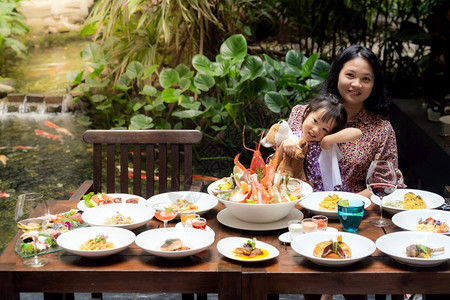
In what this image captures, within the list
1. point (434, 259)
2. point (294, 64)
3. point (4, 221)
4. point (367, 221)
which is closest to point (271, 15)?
point (294, 64)

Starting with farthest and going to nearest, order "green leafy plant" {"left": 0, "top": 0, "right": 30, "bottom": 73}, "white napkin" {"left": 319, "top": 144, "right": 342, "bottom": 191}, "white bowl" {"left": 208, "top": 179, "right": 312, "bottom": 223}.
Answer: "green leafy plant" {"left": 0, "top": 0, "right": 30, "bottom": 73} → "white napkin" {"left": 319, "top": 144, "right": 342, "bottom": 191} → "white bowl" {"left": 208, "top": 179, "right": 312, "bottom": 223}

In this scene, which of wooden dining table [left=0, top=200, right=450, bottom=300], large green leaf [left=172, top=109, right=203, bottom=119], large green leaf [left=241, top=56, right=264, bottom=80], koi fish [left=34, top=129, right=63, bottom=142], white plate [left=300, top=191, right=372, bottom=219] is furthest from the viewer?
koi fish [left=34, top=129, right=63, bottom=142]

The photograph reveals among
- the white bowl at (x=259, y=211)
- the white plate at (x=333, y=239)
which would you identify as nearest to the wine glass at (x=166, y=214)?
the white bowl at (x=259, y=211)

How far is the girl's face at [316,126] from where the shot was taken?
7.96 ft

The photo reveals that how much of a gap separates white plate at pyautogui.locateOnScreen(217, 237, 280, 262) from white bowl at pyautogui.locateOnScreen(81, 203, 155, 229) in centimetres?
31

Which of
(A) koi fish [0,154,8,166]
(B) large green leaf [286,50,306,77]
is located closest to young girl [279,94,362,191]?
(B) large green leaf [286,50,306,77]

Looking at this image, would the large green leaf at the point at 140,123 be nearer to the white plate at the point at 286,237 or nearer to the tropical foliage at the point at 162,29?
the tropical foliage at the point at 162,29

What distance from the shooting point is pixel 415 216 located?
2037 mm

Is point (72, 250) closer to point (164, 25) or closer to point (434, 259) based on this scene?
point (434, 259)

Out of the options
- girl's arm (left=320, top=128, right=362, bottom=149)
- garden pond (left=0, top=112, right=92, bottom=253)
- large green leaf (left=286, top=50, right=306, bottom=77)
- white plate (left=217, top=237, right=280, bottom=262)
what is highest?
large green leaf (left=286, top=50, right=306, bottom=77)

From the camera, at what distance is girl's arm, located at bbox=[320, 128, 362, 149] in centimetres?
242

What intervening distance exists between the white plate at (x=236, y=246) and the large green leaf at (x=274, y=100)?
2.88 metres

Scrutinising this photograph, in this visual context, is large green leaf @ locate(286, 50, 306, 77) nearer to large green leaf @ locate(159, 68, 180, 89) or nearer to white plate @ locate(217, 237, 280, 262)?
large green leaf @ locate(159, 68, 180, 89)

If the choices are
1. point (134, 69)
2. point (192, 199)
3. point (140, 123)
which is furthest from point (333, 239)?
point (134, 69)
